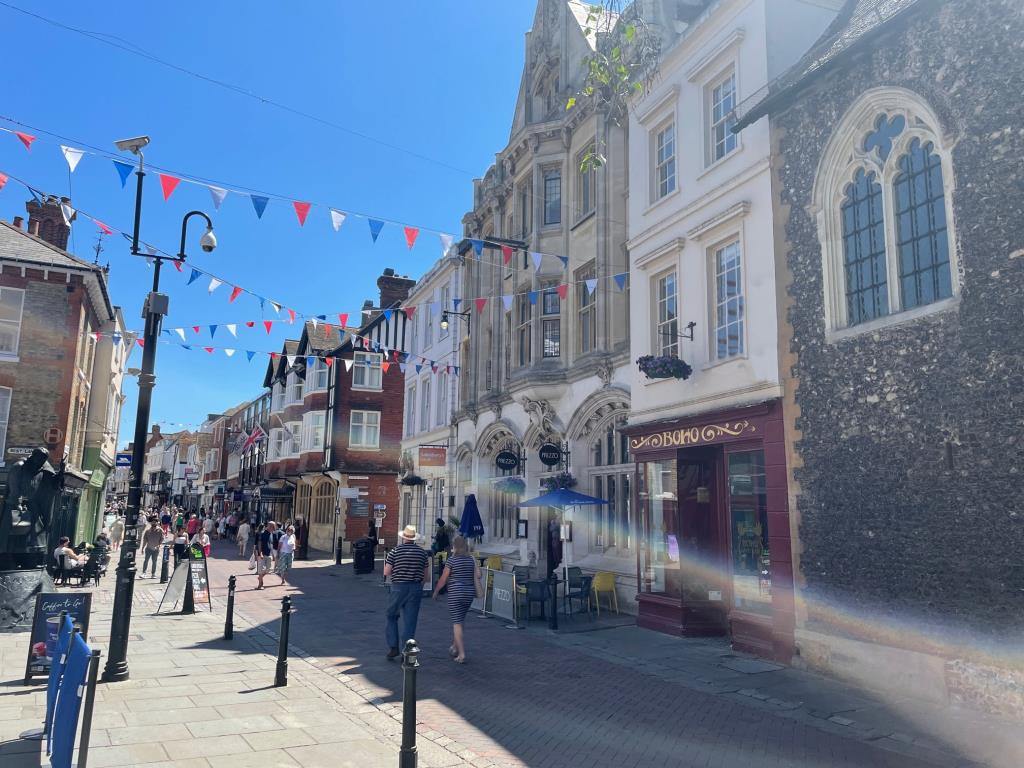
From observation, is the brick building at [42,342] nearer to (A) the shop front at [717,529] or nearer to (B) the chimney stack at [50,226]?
(B) the chimney stack at [50,226]

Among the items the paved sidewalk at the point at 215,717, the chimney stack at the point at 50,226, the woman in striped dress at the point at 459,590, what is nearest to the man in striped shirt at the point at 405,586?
the woman in striped dress at the point at 459,590

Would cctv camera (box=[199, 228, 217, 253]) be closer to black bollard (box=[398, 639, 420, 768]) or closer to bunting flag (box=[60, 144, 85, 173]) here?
bunting flag (box=[60, 144, 85, 173])

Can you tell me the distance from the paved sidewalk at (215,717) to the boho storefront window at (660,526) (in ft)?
21.1

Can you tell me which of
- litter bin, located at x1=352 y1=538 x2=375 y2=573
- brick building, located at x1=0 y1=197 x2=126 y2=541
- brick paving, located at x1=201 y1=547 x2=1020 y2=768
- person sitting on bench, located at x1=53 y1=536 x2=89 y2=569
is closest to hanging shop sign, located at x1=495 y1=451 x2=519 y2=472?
litter bin, located at x1=352 y1=538 x2=375 y2=573

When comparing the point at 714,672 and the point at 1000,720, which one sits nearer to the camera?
the point at 1000,720

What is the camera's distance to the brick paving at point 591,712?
6.48m

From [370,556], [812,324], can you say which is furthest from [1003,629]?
[370,556]

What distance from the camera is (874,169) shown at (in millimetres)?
9711

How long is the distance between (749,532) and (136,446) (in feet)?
29.6

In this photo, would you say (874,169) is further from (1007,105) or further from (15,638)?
(15,638)

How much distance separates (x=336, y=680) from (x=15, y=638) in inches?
228

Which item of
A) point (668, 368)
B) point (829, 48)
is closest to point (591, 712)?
point (668, 368)

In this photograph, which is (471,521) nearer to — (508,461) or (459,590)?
(508,461)

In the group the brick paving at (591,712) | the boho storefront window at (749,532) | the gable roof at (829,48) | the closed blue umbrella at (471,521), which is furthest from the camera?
the closed blue umbrella at (471,521)
